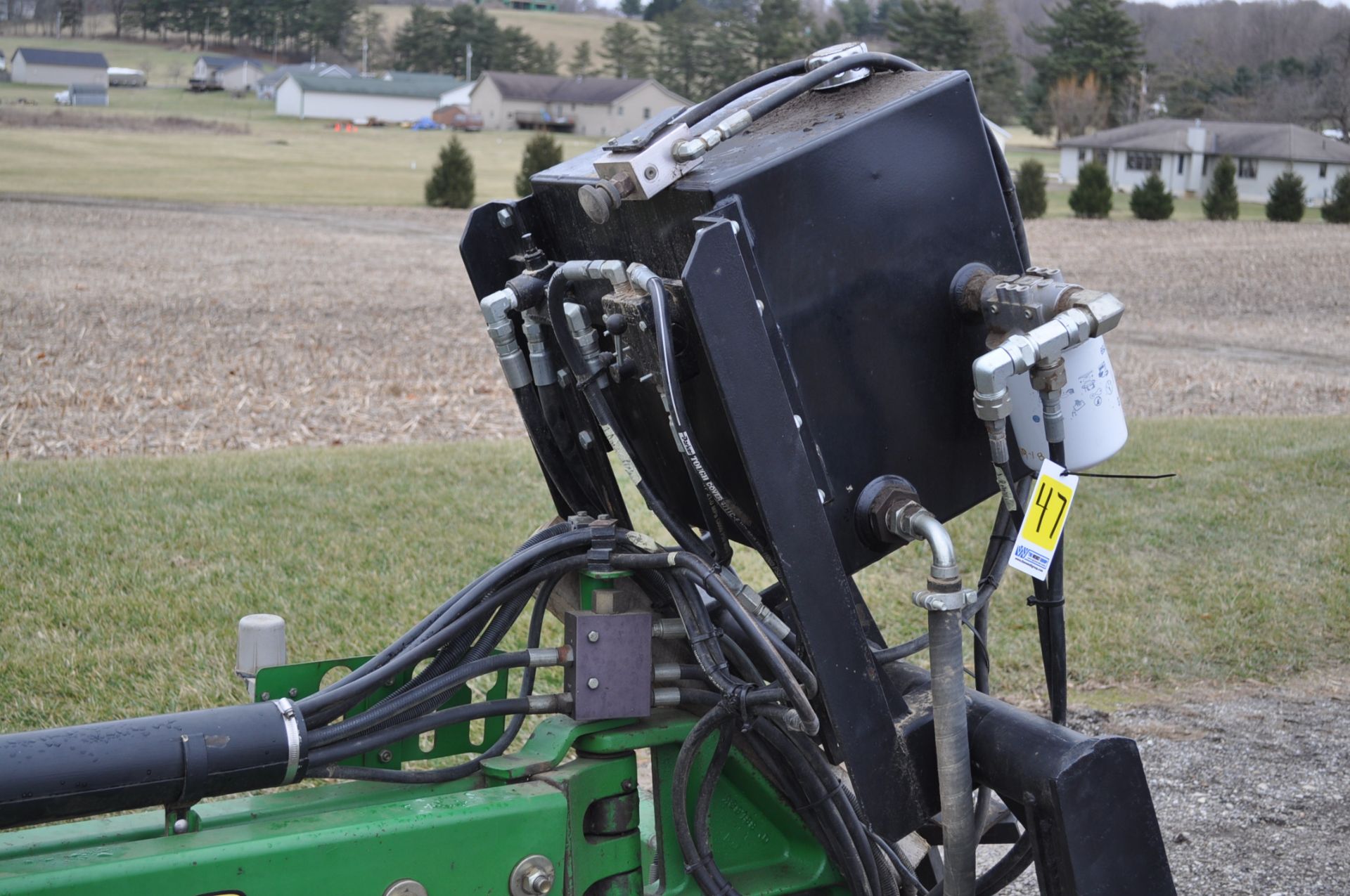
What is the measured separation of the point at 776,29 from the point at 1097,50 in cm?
1658

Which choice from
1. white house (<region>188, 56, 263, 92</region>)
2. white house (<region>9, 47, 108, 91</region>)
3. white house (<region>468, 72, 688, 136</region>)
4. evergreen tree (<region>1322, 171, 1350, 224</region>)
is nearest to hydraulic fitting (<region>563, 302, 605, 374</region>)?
evergreen tree (<region>1322, 171, 1350, 224</region>)

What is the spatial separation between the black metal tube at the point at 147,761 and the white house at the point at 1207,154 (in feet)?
181

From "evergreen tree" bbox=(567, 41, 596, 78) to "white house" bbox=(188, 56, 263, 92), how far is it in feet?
73.5

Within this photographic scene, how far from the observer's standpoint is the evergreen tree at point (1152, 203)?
116ft

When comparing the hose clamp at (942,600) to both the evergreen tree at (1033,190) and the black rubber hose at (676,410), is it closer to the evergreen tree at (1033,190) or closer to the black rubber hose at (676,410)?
the black rubber hose at (676,410)

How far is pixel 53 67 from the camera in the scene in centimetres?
7581

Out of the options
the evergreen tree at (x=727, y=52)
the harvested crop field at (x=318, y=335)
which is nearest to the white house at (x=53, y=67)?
the evergreen tree at (x=727, y=52)

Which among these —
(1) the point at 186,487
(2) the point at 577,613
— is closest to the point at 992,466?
(2) the point at 577,613

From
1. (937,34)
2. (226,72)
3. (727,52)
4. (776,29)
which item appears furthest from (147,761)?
(226,72)

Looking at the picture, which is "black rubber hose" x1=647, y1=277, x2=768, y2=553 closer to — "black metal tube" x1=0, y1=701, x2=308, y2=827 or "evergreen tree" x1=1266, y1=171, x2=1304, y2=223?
A: "black metal tube" x1=0, y1=701, x2=308, y2=827

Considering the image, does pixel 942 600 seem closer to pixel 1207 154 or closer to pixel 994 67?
pixel 1207 154

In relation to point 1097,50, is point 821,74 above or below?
below

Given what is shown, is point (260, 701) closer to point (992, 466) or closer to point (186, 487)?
point (992, 466)

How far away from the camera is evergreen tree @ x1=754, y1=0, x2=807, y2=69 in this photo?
2714 inches
